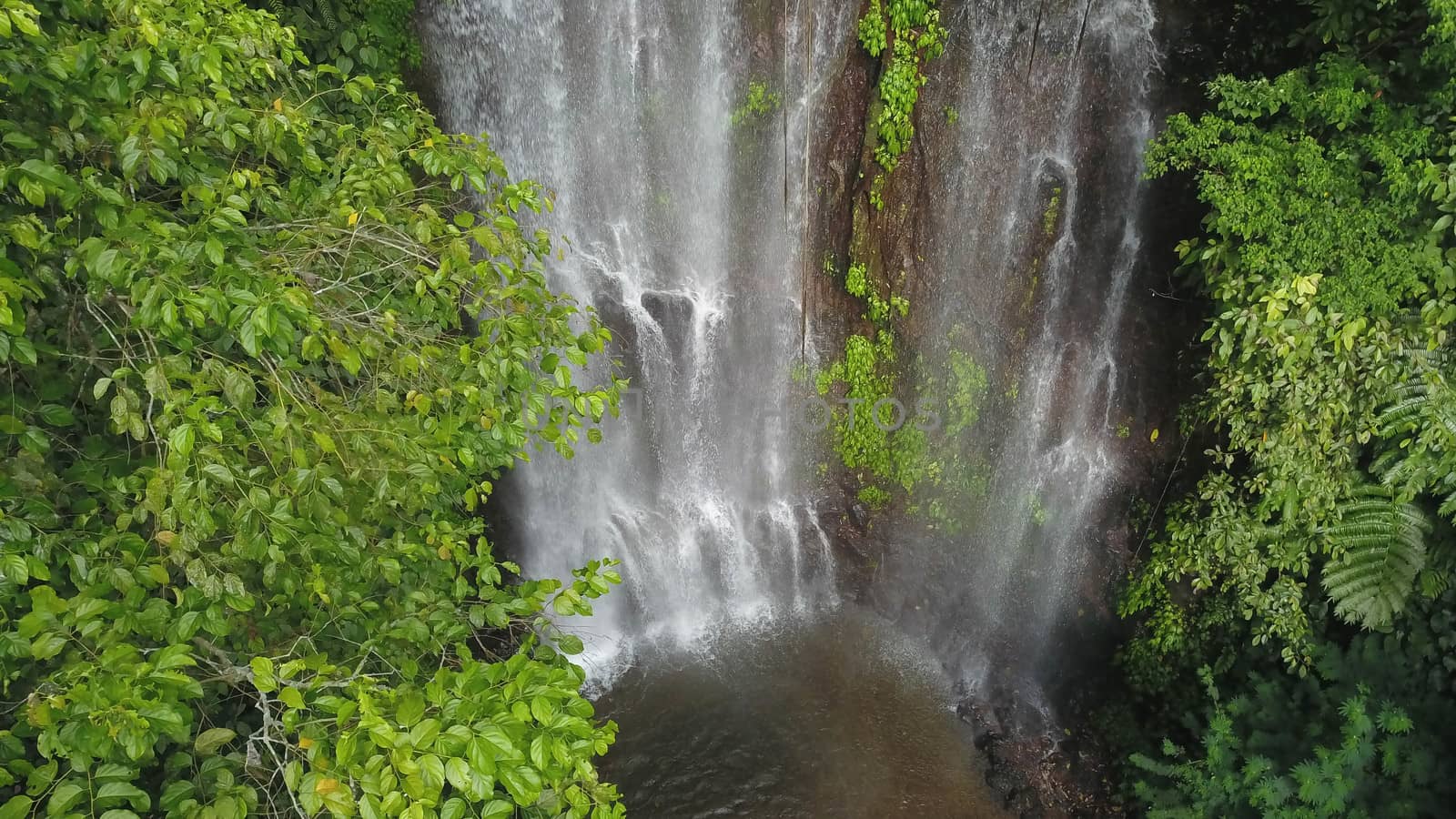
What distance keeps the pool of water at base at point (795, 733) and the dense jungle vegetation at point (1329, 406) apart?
6.01 ft

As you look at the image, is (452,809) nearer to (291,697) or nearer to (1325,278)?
(291,697)

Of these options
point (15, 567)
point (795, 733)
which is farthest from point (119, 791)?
point (795, 733)

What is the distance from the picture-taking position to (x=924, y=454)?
7.71 meters

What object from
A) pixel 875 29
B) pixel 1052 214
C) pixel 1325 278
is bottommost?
pixel 1325 278

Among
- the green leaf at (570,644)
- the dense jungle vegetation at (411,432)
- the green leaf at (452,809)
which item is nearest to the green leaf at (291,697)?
the dense jungle vegetation at (411,432)

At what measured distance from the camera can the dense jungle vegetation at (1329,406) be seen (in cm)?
458

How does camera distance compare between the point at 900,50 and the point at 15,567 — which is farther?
the point at 900,50

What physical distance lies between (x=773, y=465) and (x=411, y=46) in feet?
17.6

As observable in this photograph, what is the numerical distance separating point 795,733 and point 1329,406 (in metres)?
5.04

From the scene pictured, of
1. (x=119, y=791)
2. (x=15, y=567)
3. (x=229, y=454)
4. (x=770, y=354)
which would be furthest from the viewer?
(x=770, y=354)

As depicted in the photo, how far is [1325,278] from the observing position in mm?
4789

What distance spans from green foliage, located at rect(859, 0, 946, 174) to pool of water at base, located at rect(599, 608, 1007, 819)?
5207mm

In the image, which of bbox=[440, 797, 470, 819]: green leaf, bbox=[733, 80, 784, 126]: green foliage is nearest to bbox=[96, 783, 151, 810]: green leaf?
bbox=[440, 797, 470, 819]: green leaf

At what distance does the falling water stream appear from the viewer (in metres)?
6.12
